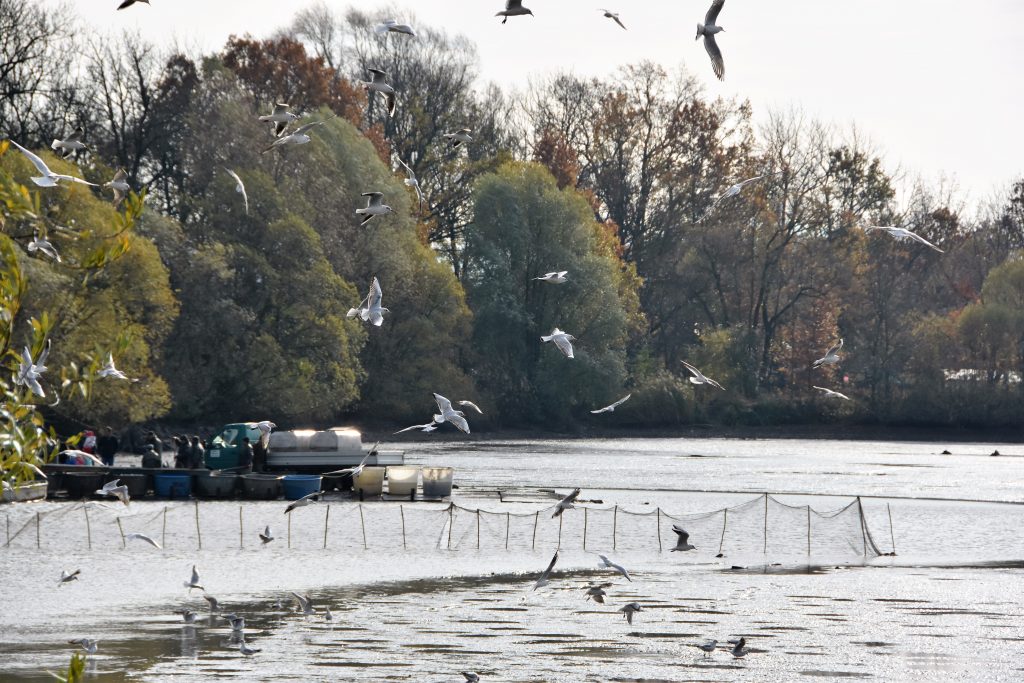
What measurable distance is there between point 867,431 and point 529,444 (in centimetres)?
2650

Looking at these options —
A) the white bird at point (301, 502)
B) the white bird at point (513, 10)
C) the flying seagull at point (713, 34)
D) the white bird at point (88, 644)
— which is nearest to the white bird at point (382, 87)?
the white bird at point (513, 10)

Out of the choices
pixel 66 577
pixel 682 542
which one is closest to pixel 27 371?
pixel 66 577

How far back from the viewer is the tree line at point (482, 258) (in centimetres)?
7269

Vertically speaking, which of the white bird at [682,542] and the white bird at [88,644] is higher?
the white bird at [682,542]

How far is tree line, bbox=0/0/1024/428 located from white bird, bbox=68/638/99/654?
36051 mm

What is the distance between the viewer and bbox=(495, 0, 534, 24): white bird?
17812mm

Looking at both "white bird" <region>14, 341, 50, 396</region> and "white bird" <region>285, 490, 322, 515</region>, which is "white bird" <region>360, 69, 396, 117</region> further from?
"white bird" <region>285, 490, 322, 515</region>

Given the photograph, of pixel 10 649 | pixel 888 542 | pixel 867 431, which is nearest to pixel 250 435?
pixel 888 542

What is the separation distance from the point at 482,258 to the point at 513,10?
73.8 meters

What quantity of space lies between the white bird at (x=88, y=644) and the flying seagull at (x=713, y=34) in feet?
41.2

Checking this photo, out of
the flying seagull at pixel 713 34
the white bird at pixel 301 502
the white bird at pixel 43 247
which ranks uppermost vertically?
the flying seagull at pixel 713 34

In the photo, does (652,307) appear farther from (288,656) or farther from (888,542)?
(288,656)

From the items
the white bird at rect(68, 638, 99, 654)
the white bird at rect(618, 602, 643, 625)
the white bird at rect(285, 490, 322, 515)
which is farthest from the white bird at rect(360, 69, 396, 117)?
the white bird at rect(285, 490, 322, 515)

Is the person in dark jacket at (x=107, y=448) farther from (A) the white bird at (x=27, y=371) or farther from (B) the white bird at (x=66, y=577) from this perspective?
(A) the white bird at (x=27, y=371)
